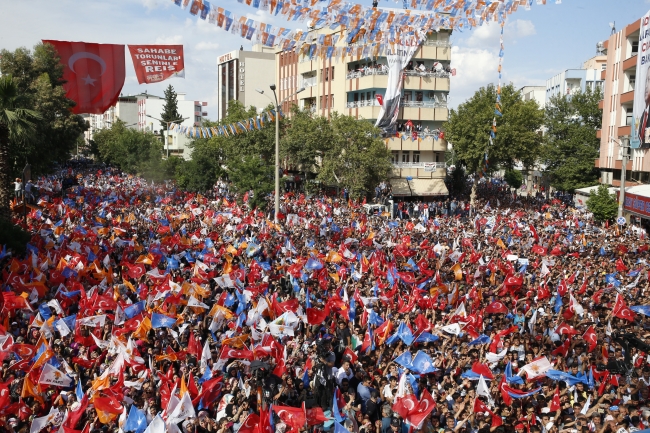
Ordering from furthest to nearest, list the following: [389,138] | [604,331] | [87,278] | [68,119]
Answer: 1. [389,138]
2. [68,119]
3. [87,278]
4. [604,331]

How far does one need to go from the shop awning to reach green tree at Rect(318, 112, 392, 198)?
547cm

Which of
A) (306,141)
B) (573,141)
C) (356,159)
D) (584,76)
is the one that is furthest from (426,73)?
(584,76)

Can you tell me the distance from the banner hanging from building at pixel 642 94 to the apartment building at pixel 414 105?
12.2 meters

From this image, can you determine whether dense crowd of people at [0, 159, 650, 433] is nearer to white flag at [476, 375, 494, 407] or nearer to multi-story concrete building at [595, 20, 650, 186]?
white flag at [476, 375, 494, 407]

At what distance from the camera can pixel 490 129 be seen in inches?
1544

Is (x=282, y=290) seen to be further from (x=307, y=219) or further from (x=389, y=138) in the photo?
(x=389, y=138)

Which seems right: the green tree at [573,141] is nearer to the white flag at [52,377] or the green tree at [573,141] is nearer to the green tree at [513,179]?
the green tree at [513,179]

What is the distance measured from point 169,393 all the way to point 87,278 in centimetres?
757

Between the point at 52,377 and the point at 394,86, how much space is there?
35731mm

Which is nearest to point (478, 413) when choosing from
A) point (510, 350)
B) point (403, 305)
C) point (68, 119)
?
point (510, 350)

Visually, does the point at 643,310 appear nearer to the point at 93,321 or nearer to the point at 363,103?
the point at 93,321

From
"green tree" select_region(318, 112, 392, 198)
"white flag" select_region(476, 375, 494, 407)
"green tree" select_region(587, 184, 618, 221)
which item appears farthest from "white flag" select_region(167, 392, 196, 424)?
"green tree" select_region(318, 112, 392, 198)

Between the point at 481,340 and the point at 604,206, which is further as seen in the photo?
the point at 604,206

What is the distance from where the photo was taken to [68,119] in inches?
1161
